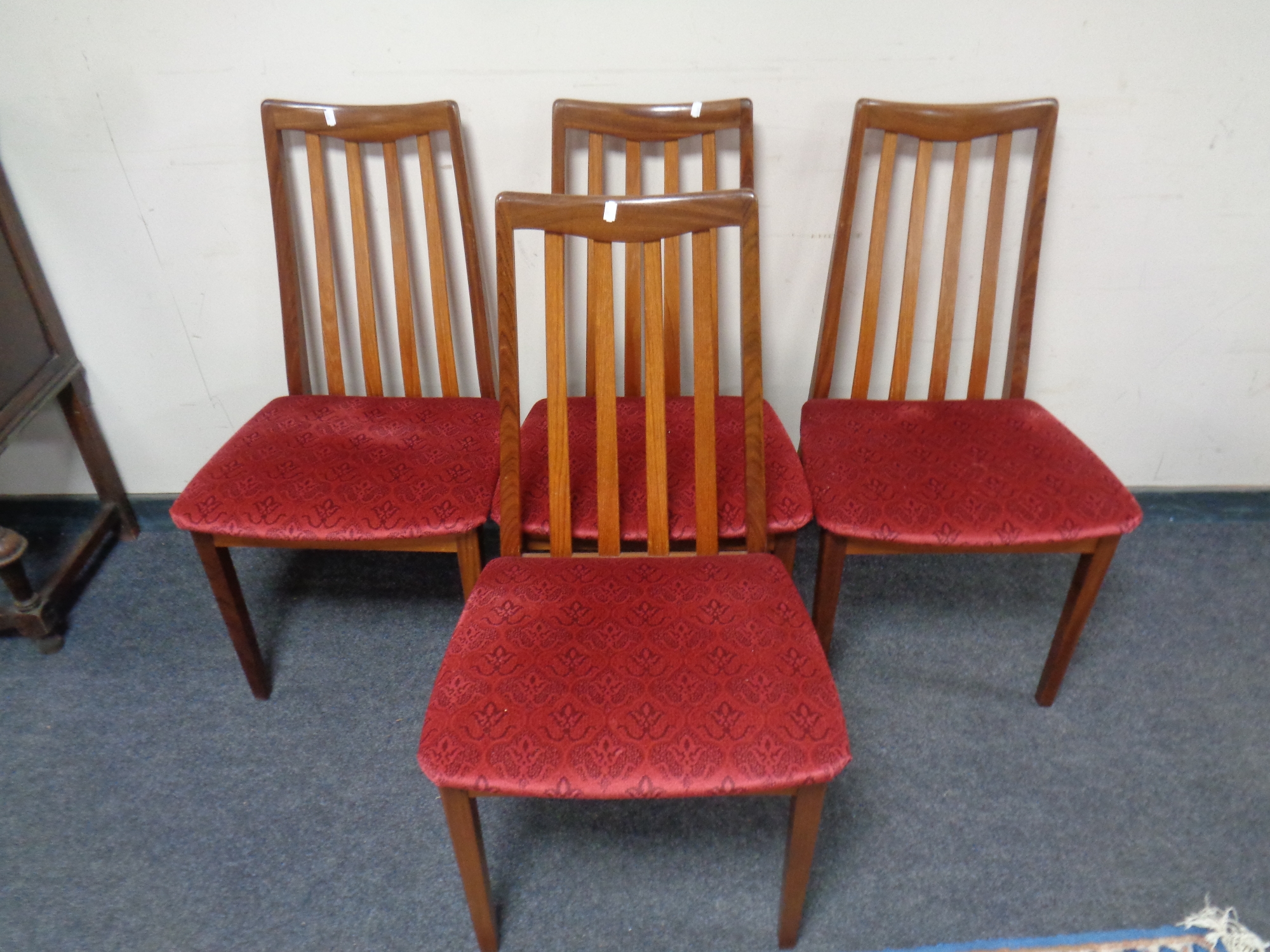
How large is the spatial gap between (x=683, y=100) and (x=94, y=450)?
1.52 m

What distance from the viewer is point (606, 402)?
117 centimetres

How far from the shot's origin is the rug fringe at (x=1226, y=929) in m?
1.23

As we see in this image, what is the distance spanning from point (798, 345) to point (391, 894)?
50.7 inches

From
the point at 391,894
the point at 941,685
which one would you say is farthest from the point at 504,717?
the point at 941,685

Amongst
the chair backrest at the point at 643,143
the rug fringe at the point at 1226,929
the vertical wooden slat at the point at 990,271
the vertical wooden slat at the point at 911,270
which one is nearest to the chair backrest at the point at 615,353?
the chair backrest at the point at 643,143

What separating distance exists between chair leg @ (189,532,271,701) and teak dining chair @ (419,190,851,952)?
52 cm

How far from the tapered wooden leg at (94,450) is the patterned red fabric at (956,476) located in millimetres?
1568

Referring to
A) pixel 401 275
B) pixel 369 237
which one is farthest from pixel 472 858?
pixel 369 237

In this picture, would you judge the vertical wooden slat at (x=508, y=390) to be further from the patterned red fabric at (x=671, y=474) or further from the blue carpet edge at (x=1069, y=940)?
the blue carpet edge at (x=1069, y=940)

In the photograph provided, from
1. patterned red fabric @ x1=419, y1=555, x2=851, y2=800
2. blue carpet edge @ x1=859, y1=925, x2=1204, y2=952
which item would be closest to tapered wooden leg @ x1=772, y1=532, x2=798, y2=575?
patterned red fabric @ x1=419, y1=555, x2=851, y2=800

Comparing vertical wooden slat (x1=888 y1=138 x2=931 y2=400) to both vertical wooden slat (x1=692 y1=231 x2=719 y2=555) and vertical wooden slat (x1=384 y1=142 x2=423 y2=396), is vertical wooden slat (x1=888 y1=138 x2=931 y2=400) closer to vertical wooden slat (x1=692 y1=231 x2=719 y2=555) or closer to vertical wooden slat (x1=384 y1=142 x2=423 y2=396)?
vertical wooden slat (x1=692 y1=231 x2=719 y2=555)

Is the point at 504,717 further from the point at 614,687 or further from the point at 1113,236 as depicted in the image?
the point at 1113,236

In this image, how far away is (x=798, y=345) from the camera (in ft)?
5.76

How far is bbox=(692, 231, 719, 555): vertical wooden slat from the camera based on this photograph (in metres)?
1.11
